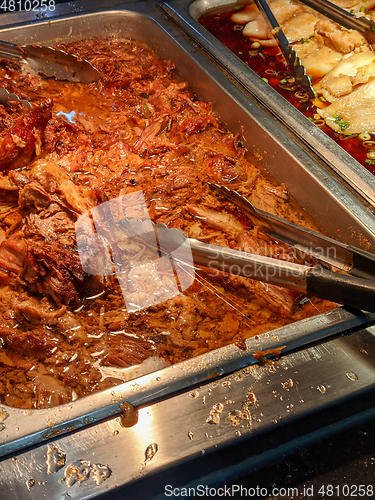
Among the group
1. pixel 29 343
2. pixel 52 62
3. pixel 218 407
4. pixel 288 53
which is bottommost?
pixel 29 343

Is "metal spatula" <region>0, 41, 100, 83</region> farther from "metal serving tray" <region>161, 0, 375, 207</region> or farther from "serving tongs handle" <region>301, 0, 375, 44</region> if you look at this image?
"serving tongs handle" <region>301, 0, 375, 44</region>

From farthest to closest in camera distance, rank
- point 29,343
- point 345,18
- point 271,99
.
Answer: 1. point 345,18
2. point 271,99
3. point 29,343

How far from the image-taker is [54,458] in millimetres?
1263

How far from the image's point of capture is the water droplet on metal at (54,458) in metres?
1.24

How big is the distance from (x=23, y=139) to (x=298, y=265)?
1955mm

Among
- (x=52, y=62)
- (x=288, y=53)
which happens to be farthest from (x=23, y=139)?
(x=288, y=53)

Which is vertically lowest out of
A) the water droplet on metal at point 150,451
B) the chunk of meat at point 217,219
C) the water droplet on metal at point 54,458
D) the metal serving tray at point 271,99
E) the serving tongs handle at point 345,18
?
the water droplet on metal at point 54,458

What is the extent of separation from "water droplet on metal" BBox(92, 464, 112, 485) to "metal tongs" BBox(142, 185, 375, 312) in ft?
2.93

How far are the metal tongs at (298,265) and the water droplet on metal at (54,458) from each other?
93 cm

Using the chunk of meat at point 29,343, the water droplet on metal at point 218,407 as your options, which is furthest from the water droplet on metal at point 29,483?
the water droplet on metal at point 218,407

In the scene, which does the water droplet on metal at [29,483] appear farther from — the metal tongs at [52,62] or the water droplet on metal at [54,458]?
the metal tongs at [52,62]

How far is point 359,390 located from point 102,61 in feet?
10.3

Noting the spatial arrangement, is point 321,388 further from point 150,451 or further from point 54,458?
point 54,458

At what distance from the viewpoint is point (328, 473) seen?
1.39m
